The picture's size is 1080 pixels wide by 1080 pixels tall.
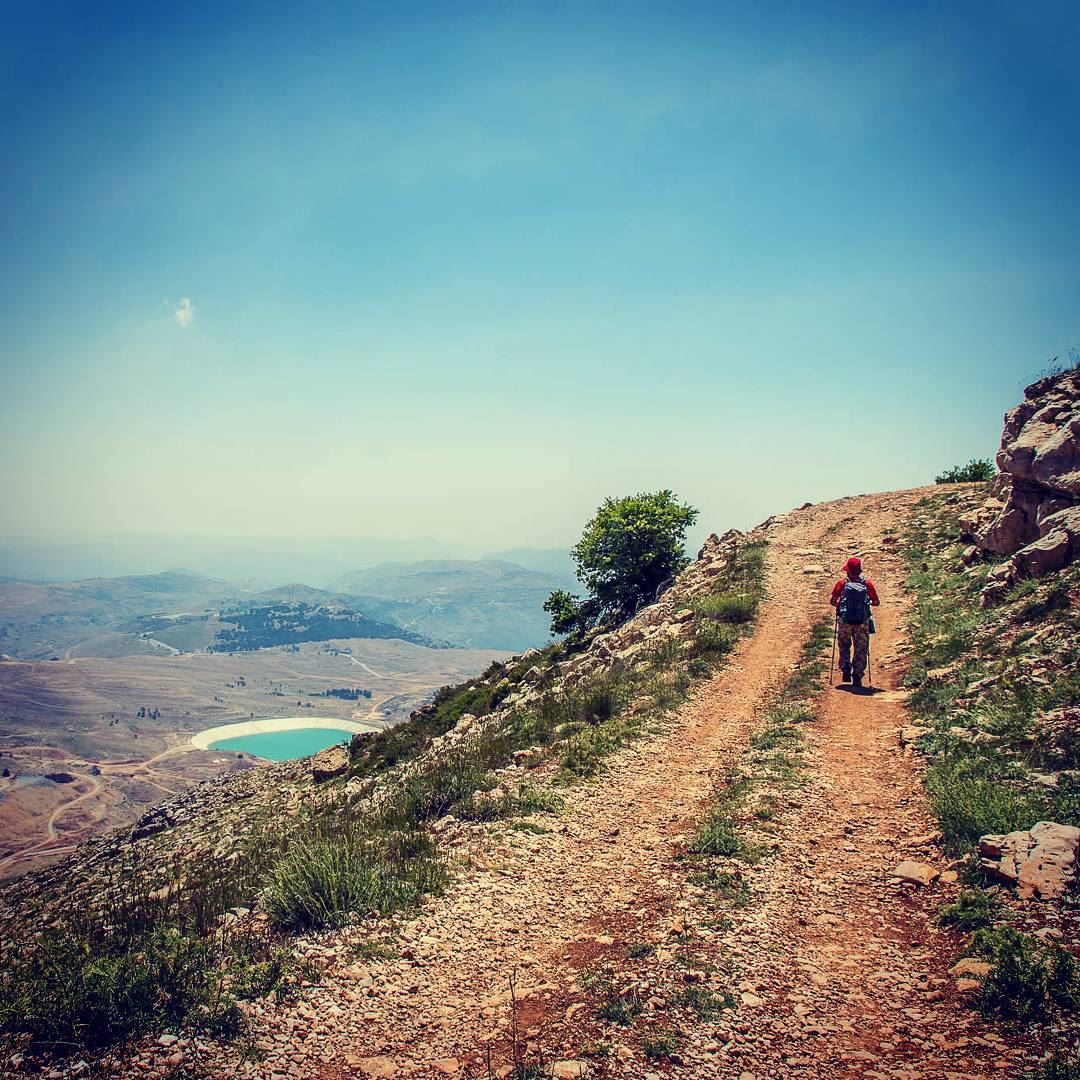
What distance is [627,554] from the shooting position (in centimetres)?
4500

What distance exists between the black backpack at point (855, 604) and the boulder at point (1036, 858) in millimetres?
9048

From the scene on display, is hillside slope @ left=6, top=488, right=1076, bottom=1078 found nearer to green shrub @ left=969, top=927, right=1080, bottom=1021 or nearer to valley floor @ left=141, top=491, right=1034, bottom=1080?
valley floor @ left=141, top=491, right=1034, bottom=1080

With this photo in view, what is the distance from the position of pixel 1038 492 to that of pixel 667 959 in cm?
2047

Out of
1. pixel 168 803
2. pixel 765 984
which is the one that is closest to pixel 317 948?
pixel 765 984

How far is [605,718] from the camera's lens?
593 inches

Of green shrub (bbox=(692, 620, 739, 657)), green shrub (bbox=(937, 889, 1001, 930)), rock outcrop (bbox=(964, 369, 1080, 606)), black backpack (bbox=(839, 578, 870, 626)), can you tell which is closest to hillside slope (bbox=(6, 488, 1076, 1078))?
green shrub (bbox=(937, 889, 1001, 930))

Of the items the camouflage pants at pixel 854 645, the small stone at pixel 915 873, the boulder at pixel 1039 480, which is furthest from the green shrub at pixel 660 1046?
the boulder at pixel 1039 480

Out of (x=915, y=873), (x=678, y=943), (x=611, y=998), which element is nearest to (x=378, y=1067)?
(x=611, y=998)

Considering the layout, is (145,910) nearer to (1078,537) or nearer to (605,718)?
(605,718)

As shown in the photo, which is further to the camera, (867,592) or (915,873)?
(867,592)

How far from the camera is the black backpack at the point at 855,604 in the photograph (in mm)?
15938

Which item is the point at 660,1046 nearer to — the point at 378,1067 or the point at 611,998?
the point at 611,998

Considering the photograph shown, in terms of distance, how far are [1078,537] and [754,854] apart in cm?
1456

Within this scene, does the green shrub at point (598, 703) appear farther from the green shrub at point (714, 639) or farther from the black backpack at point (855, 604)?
the black backpack at point (855, 604)
